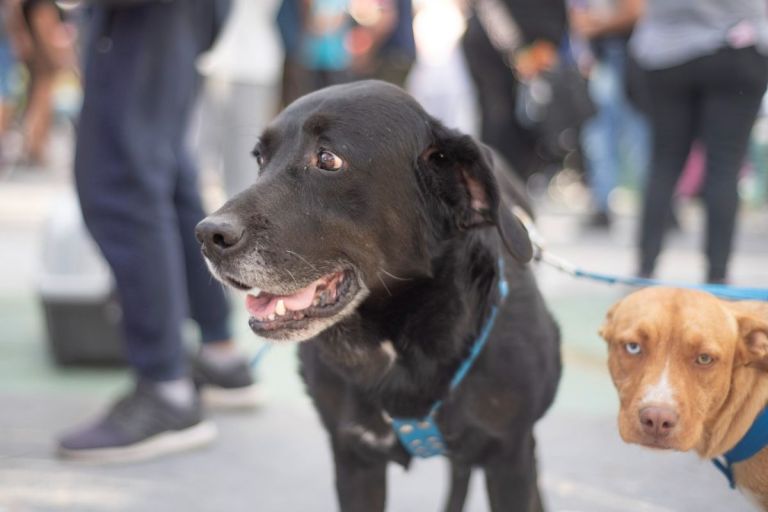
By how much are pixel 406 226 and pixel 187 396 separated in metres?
1.56

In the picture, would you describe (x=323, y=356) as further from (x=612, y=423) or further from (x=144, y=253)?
(x=612, y=423)

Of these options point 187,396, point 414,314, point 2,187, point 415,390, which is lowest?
point 2,187

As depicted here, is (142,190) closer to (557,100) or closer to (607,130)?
(557,100)

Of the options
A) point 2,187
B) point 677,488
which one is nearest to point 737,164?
point 677,488

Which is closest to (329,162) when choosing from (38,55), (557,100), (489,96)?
(489,96)

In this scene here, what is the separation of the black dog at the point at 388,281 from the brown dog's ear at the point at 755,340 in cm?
46

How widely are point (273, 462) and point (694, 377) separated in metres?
1.81

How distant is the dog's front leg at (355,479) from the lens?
223cm

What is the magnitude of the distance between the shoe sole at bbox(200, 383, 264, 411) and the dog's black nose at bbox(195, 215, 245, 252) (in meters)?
1.89

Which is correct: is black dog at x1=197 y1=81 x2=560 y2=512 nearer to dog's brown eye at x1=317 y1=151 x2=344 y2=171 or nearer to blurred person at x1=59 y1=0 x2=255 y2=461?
dog's brown eye at x1=317 y1=151 x2=344 y2=171

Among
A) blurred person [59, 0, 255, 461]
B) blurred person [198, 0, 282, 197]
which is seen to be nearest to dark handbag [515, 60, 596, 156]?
blurred person [198, 0, 282, 197]

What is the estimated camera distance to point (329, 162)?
2.08 meters

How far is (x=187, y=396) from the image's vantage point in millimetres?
3389

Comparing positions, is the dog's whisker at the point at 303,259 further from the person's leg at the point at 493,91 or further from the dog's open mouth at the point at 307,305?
the person's leg at the point at 493,91
